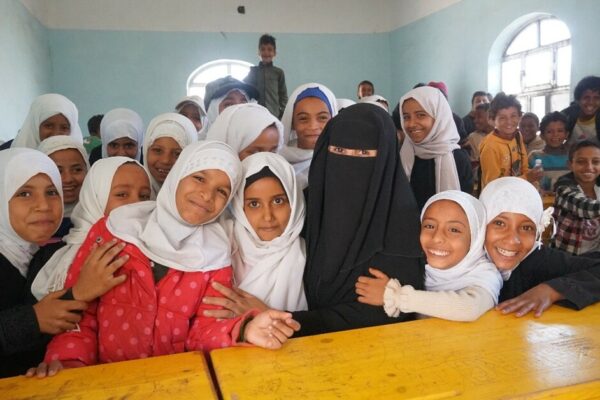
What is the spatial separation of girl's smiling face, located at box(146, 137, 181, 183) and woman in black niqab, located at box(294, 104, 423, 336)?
1169 millimetres

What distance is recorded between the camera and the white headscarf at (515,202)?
1.89m

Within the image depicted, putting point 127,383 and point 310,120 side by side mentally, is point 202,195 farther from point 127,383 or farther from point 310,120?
point 310,120

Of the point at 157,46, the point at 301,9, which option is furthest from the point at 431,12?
the point at 157,46

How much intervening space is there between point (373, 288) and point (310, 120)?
4.51 ft

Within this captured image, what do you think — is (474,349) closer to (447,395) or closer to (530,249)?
(447,395)

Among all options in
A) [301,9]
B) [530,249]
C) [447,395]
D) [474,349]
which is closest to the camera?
[447,395]

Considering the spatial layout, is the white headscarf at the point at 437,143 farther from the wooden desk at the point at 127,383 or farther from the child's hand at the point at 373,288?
the wooden desk at the point at 127,383

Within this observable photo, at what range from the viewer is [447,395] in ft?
3.51

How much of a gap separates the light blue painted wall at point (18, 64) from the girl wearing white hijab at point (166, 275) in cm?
532

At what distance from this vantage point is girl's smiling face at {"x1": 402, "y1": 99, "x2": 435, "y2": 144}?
10.9 feet

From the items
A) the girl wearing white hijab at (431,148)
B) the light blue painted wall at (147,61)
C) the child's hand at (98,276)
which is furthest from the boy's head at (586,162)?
the light blue painted wall at (147,61)

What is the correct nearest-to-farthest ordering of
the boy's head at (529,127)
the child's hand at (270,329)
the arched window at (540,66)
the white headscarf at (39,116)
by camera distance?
1. the child's hand at (270,329)
2. the white headscarf at (39,116)
3. the boy's head at (529,127)
4. the arched window at (540,66)

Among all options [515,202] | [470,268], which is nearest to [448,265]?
[470,268]

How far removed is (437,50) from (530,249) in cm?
862
